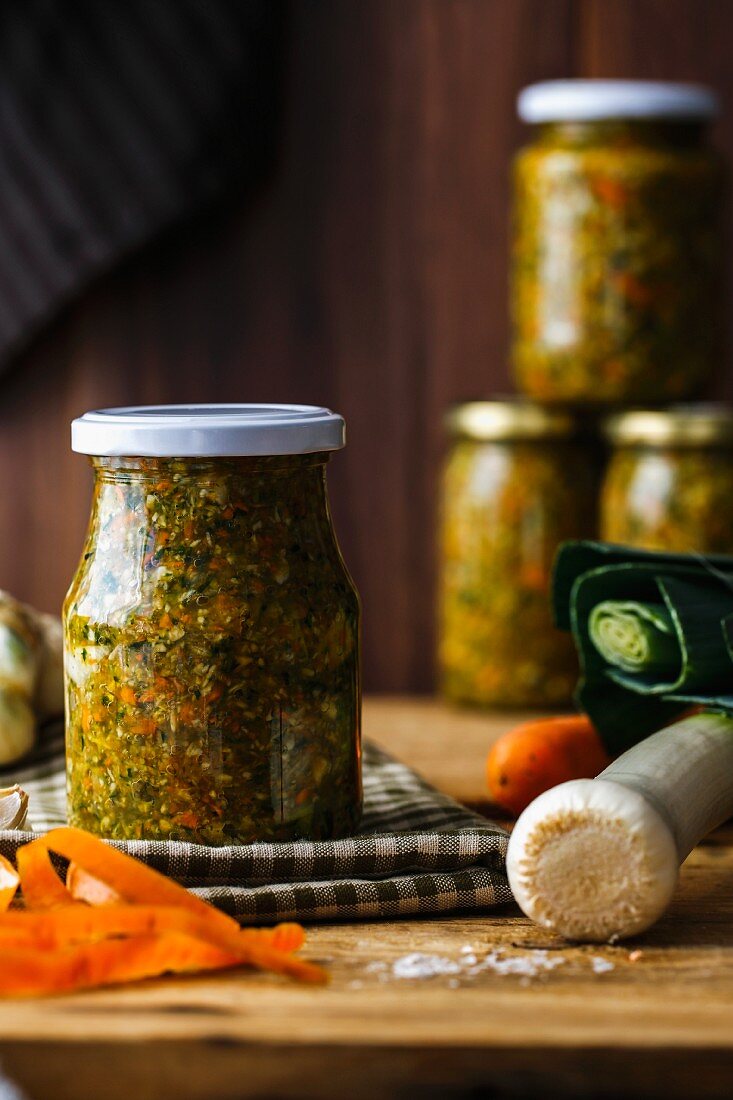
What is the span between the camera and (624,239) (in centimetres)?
128

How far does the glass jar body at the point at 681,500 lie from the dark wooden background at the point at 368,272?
318 millimetres

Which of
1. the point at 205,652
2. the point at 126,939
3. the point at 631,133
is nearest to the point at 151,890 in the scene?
the point at 126,939

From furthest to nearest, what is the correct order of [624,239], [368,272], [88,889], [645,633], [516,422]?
[368,272]
[516,422]
[624,239]
[645,633]
[88,889]

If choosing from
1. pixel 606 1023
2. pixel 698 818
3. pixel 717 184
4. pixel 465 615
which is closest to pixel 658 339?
pixel 717 184

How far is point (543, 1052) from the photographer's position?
66 cm

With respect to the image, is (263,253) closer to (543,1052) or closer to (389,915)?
(389,915)

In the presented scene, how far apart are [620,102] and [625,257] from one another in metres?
0.14

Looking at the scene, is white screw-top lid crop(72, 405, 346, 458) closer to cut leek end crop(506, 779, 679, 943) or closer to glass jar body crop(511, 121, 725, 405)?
cut leek end crop(506, 779, 679, 943)

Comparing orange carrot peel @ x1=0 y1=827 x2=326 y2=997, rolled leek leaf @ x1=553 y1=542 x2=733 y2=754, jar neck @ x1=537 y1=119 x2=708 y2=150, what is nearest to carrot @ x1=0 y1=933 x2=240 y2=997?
orange carrot peel @ x1=0 y1=827 x2=326 y2=997

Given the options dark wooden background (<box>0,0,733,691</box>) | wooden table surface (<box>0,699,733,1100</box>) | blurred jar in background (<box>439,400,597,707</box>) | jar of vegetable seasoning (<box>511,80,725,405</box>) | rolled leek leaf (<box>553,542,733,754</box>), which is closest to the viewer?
wooden table surface (<box>0,699,733,1100</box>)

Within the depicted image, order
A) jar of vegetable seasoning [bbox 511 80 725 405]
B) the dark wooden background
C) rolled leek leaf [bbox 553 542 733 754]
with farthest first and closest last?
the dark wooden background, jar of vegetable seasoning [bbox 511 80 725 405], rolled leek leaf [bbox 553 542 733 754]

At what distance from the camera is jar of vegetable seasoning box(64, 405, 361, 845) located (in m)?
0.83

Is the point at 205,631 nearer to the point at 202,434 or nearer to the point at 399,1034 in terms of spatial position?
the point at 202,434

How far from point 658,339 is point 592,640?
1.21ft
